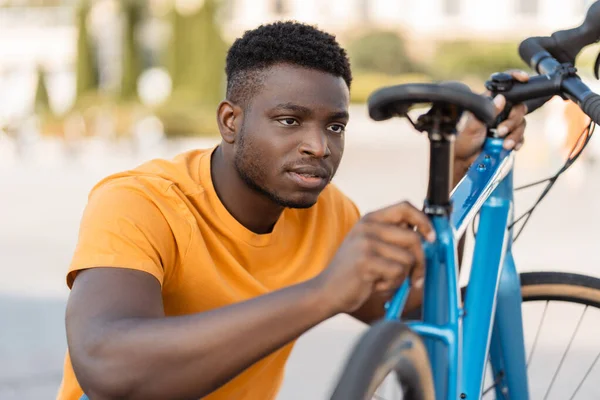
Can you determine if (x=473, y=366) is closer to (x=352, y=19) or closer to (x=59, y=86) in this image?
(x=59, y=86)

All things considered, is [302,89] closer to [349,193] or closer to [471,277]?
[471,277]

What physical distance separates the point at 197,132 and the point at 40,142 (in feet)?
10.7

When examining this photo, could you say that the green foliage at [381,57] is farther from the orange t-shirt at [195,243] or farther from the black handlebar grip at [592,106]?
the black handlebar grip at [592,106]

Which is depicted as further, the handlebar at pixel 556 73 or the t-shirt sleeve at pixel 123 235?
the handlebar at pixel 556 73

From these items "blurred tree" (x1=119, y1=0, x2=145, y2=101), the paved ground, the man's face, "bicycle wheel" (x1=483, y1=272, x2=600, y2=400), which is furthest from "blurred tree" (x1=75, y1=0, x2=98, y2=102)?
the man's face

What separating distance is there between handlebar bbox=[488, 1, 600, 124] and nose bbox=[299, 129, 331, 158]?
37 centimetres

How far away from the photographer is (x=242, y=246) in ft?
6.75

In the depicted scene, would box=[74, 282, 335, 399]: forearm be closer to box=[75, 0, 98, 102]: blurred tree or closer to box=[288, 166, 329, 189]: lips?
box=[288, 166, 329, 189]: lips

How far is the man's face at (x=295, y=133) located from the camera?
1.87 meters

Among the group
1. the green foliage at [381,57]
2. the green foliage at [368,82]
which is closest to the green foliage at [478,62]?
the green foliage at [381,57]

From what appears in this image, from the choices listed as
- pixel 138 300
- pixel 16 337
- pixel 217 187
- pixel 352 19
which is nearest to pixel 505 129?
pixel 217 187

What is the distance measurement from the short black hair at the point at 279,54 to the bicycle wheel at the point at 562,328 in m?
0.66

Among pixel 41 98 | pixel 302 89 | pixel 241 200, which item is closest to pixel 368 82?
pixel 41 98

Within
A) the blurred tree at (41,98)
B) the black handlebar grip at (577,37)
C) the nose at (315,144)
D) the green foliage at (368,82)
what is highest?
the green foliage at (368,82)
